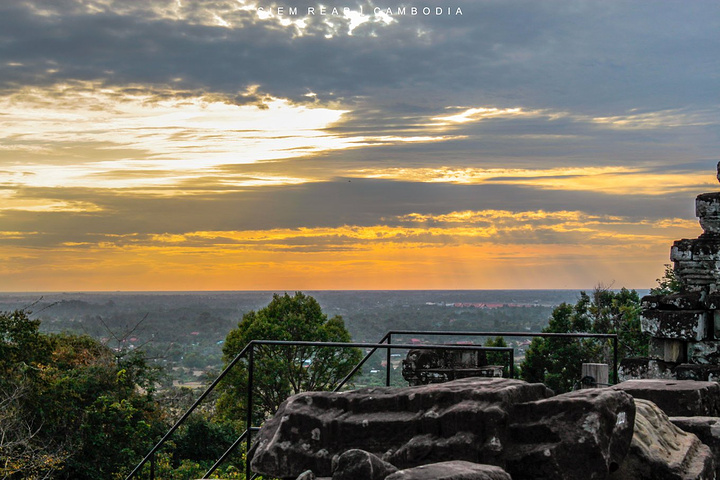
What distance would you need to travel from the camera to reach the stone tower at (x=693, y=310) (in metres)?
9.11

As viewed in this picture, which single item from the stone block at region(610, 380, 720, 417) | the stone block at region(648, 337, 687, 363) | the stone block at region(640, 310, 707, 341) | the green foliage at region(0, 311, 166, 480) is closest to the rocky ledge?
the stone block at region(610, 380, 720, 417)

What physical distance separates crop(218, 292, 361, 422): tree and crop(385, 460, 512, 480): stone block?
31910mm

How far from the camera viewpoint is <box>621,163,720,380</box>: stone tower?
29.9 ft

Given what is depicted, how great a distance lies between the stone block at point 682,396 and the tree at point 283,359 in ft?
97.5

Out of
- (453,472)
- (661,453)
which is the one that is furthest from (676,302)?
(453,472)


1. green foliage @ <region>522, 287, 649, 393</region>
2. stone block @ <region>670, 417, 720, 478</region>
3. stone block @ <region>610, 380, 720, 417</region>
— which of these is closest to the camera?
stone block @ <region>670, 417, 720, 478</region>

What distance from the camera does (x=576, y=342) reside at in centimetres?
4003

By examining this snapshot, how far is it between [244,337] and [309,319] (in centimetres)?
377

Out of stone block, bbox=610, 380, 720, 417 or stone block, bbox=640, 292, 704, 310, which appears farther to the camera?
stone block, bbox=640, 292, 704, 310

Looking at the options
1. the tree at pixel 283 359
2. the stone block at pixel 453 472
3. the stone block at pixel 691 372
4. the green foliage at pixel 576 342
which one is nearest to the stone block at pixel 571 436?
the stone block at pixel 453 472

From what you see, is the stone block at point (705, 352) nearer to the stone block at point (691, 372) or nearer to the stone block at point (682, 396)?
the stone block at point (691, 372)

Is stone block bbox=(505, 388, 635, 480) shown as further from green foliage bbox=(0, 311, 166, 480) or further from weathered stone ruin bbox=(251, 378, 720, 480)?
green foliage bbox=(0, 311, 166, 480)

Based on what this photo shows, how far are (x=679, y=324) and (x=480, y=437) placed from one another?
5.21 meters

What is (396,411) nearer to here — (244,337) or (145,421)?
(145,421)
